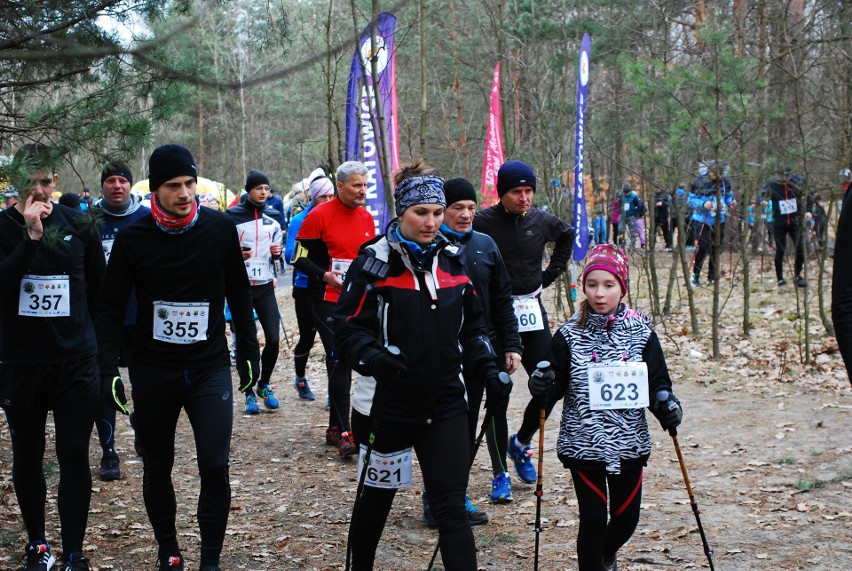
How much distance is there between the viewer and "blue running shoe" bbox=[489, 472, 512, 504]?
21.5 ft

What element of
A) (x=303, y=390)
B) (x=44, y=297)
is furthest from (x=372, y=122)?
(x=44, y=297)

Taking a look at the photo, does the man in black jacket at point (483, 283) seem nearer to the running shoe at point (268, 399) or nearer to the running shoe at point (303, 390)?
the running shoe at point (268, 399)

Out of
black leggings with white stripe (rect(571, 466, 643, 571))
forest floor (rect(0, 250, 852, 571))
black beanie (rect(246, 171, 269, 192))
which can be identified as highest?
black beanie (rect(246, 171, 269, 192))

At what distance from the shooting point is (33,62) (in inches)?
179

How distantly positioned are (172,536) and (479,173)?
2858 cm

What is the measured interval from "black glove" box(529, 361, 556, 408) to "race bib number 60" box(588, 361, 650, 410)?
7.8 inches

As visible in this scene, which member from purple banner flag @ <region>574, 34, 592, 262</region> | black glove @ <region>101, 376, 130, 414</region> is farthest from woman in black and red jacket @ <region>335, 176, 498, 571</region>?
purple banner flag @ <region>574, 34, 592, 262</region>

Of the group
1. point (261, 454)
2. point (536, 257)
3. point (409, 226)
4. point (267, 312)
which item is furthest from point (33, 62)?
point (267, 312)

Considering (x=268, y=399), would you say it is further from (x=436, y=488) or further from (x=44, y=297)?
(x=436, y=488)

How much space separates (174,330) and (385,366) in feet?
4.10

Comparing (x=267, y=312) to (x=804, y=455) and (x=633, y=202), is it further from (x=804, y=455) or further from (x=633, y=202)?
(x=633, y=202)

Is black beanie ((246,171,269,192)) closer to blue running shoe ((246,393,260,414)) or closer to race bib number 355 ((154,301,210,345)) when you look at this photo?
blue running shoe ((246,393,260,414))

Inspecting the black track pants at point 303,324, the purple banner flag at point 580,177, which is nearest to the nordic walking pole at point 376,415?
the black track pants at point 303,324

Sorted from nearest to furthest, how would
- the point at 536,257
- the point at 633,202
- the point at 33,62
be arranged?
the point at 33,62, the point at 536,257, the point at 633,202
